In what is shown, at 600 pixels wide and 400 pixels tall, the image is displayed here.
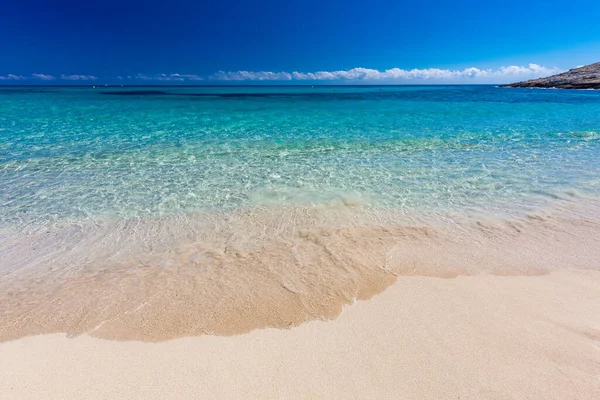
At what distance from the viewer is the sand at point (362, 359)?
3045mm

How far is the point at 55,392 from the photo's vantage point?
9.96ft

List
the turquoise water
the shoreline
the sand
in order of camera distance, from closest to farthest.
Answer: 1. the sand
2. the shoreline
3. the turquoise water

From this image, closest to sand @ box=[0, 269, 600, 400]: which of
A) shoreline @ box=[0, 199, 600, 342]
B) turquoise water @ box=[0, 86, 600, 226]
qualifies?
shoreline @ box=[0, 199, 600, 342]

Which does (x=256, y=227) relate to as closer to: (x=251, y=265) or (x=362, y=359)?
(x=251, y=265)

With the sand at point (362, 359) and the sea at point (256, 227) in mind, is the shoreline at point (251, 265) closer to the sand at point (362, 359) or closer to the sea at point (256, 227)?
the sea at point (256, 227)

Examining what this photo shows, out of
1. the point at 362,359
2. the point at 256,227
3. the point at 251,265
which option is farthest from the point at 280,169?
the point at 362,359

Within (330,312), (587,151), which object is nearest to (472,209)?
(330,312)

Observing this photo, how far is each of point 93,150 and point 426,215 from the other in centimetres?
1259

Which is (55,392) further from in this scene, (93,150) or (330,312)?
(93,150)

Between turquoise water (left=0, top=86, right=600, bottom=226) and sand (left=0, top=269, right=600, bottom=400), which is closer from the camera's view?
sand (left=0, top=269, right=600, bottom=400)

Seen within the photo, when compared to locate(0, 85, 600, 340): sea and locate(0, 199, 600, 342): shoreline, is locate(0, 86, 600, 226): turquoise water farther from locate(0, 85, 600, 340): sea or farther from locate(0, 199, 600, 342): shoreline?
locate(0, 199, 600, 342): shoreline

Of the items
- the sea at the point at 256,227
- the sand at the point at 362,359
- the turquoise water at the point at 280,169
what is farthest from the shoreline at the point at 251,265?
the turquoise water at the point at 280,169

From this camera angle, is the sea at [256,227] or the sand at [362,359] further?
the sea at [256,227]

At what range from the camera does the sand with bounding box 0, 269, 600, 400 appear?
304 cm
